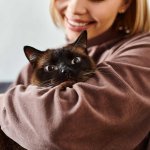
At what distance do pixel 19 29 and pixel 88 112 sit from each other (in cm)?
131

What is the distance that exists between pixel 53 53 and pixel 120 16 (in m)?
0.38

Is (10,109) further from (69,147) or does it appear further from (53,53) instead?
(53,53)

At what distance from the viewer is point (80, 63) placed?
3.72ft

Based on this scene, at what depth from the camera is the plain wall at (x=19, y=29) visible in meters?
2.08

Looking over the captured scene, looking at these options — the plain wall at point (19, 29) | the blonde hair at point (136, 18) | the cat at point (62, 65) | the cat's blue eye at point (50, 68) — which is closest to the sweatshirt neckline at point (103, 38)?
the blonde hair at point (136, 18)

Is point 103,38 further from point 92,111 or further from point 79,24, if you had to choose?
point 92,111

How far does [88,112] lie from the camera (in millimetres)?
892

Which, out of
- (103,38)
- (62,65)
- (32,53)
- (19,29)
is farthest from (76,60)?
(19,29)

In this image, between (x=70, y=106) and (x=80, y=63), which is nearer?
(x=70, y=106)

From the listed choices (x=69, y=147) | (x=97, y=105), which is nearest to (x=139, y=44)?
(x=97, y=105)

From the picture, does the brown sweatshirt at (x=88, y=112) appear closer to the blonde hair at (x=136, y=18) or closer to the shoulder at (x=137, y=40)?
the shoulder at (x=137, y=40)

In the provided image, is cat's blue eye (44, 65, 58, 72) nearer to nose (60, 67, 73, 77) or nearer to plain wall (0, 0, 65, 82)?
nose (60, 67, 73, 77)

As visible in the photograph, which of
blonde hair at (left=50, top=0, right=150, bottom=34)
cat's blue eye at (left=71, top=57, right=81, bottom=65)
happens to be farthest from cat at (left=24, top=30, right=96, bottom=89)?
blonde hair at (left=50, top=0, right=150, bottom=34)

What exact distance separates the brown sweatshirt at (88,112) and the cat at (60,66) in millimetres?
81
